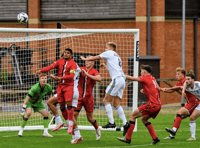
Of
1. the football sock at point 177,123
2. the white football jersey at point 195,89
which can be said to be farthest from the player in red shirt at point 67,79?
the white football jersey at point 195,89

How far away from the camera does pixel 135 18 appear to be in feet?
80.0

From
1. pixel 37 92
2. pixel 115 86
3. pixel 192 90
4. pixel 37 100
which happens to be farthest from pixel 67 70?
pixel 192 90

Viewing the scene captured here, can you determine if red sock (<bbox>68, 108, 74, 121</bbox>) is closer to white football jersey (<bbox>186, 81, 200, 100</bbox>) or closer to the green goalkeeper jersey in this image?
the green goalkeeper jersey

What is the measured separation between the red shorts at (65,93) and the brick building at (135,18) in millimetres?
15299

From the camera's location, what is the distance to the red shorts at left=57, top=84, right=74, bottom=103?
9125 mm

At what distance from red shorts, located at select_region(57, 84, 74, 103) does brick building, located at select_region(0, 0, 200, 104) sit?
15.3m

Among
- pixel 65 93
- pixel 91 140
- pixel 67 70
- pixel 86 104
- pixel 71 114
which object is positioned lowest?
pixel 91 140

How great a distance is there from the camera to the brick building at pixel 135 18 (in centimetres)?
2428

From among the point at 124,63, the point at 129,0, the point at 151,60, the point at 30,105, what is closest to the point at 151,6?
the point at 129,0

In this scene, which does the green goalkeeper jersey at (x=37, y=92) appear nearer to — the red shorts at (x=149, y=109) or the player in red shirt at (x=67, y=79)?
the player in red shirt at (x=67, y=79)

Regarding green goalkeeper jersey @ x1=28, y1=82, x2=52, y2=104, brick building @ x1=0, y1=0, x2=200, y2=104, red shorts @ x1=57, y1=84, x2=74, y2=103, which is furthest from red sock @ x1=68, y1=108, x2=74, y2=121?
brick building @ x1=0, y1=0, x2=200, y2=104

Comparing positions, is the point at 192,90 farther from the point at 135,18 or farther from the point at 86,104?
the point at 135,18

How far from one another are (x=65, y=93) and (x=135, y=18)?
16.0 meters

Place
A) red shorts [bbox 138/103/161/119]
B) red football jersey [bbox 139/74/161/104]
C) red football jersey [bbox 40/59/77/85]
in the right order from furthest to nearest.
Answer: red football jersey [bbox 40/59/77/85] < red football jersey [bbox 139/74/161/104] < red shorts [bbox 138/103/161/119]
